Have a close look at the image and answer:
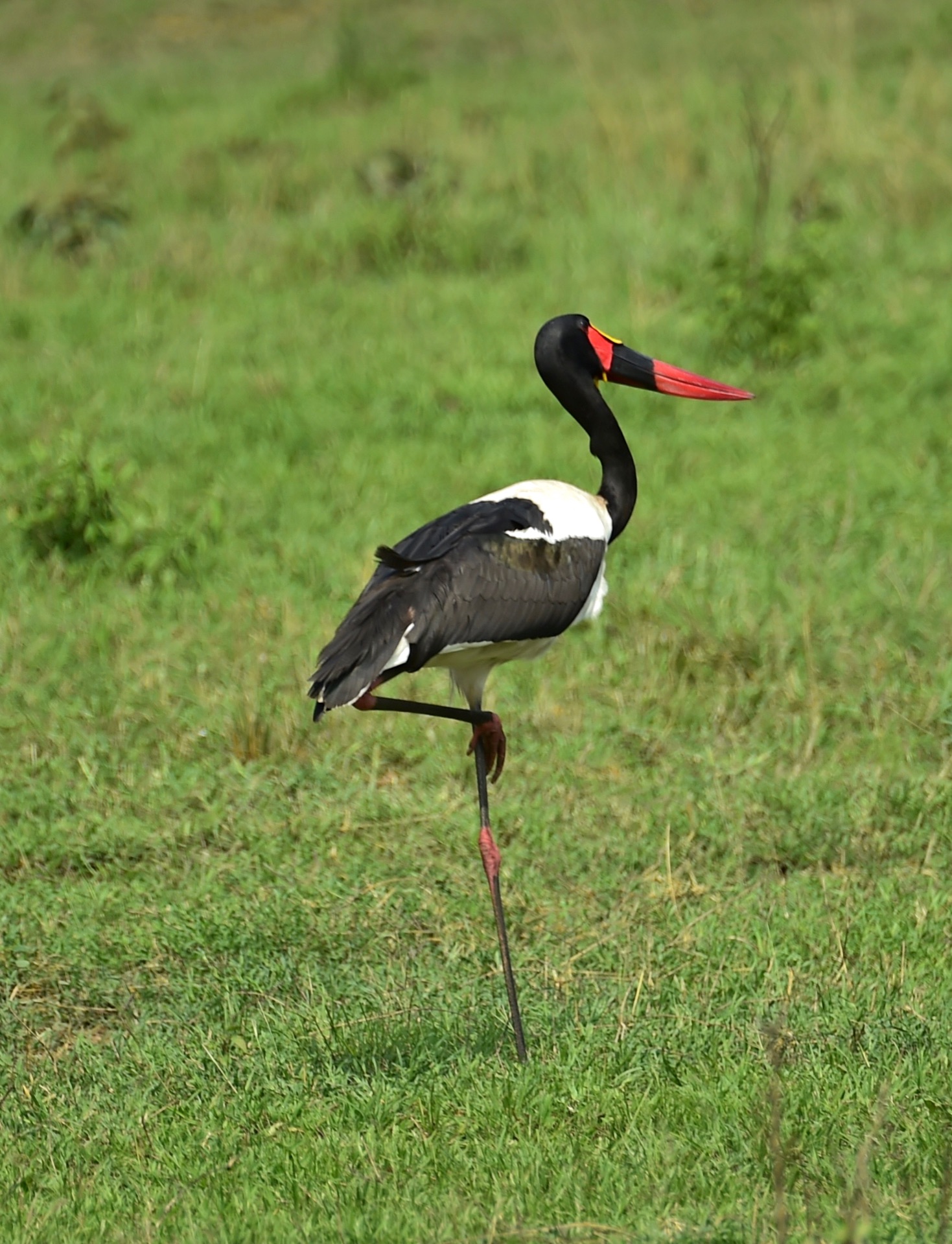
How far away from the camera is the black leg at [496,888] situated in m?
3.55

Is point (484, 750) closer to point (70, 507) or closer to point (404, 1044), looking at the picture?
point (404, 1044)

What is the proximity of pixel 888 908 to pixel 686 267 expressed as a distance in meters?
4.76

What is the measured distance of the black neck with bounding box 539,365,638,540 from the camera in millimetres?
4262

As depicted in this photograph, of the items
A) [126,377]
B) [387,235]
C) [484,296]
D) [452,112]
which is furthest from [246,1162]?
[452,112]

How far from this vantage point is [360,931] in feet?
14.0

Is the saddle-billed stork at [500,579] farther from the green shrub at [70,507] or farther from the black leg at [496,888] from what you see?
the green shrub at [70,507]

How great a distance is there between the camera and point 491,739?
4.05 m

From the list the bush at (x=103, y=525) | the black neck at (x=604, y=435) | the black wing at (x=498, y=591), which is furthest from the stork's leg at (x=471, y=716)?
the bush at (x=103, y=525)

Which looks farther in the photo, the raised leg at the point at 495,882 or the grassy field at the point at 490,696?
the raised leg at the point at 495,882

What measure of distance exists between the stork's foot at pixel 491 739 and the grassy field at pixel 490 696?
1.53 feet

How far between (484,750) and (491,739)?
1.2 inches

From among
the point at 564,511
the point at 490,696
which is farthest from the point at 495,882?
the point at 490,696

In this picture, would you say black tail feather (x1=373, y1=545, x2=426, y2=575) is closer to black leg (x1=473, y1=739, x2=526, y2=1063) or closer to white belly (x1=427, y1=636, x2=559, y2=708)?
white belly (x1=427, y1=636, x2=559, y2=708)

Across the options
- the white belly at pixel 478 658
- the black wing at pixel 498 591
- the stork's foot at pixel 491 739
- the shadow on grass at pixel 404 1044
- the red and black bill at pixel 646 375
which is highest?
the red and black bill at pixel 646 375
